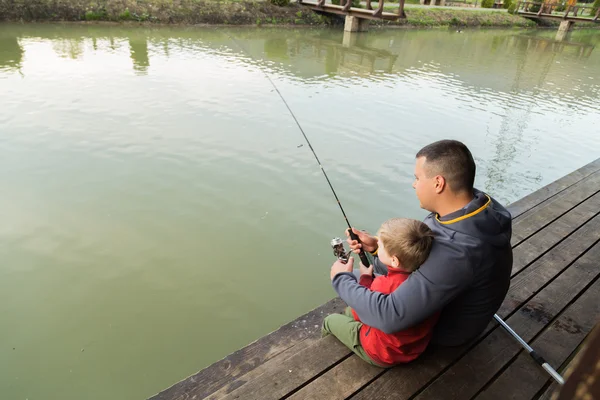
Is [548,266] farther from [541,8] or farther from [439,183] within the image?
[541,8]

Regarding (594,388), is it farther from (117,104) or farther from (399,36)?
(399,36)

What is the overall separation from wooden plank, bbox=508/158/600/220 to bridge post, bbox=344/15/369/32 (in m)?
15.9

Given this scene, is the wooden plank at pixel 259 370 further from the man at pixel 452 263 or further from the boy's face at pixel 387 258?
the boy's face at pixel 387 258

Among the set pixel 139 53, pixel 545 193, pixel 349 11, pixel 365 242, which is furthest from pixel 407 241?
pixel 349 11

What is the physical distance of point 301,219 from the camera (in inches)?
168

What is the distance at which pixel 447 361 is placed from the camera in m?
1.87

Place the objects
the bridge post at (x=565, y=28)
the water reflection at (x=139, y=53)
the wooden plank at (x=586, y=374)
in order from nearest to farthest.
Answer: the wooden plank at (x=586, y=374)
the water reflection at (x=139, y=53)
the bridge post at (x=565, y=28)

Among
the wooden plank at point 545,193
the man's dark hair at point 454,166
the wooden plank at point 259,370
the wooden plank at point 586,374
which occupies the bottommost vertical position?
the wooden plank at point 259,370

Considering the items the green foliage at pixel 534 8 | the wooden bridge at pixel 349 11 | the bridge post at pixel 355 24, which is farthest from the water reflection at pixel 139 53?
the green foliage at pixel 534 8

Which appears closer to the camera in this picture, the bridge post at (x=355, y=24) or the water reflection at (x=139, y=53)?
the water reflection at (x=139, y=53)

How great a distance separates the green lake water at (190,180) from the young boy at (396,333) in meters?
1.24

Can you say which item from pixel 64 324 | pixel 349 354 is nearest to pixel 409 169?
pixel 349 354

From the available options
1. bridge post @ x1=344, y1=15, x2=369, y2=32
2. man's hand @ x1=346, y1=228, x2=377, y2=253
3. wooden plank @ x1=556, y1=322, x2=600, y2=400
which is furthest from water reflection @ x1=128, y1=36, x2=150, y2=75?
wooden plank @ x1=556, y1=322, x2=600, y2=400

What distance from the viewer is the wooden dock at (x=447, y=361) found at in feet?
5.72
